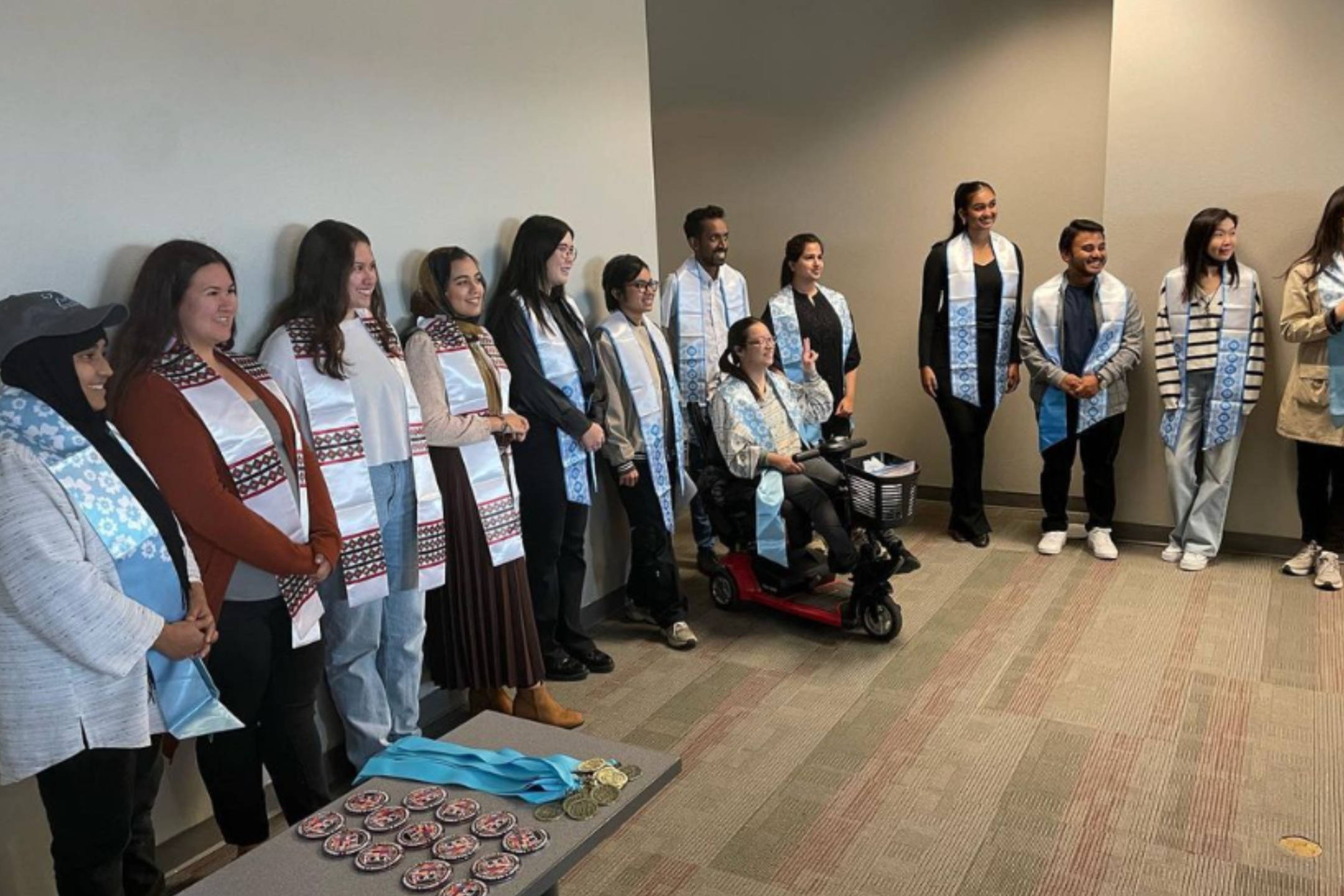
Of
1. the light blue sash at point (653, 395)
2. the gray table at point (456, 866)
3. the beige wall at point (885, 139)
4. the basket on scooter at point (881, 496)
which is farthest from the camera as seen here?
the beige wall at point (885, 139)

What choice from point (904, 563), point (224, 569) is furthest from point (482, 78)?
point (904, 563)

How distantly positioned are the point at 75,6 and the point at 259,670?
1532 mm

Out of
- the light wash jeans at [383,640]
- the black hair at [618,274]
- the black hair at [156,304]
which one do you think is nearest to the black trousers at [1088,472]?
the black hair at [618,274]

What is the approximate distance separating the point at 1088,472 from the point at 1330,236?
1379 mm

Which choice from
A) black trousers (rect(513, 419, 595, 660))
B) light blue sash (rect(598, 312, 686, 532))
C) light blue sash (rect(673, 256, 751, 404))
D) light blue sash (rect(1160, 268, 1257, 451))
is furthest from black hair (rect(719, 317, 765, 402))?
light blue sash (rect(1160, 268, 1257, 451))

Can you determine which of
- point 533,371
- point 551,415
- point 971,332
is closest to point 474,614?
point 551,415

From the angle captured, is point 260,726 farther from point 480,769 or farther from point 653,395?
point 653,395

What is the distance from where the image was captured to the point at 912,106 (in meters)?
5.59

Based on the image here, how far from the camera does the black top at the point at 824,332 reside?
4.73 metres

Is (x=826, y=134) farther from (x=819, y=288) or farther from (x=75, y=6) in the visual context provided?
(x=75, y=6)

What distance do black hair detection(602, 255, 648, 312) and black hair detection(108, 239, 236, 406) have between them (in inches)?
69.9

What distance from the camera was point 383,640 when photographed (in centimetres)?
290

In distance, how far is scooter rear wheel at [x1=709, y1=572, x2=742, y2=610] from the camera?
4234 millimetres

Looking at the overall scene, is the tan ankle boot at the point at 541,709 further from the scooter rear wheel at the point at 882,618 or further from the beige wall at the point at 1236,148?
the beige wall at the point at 1236,148
